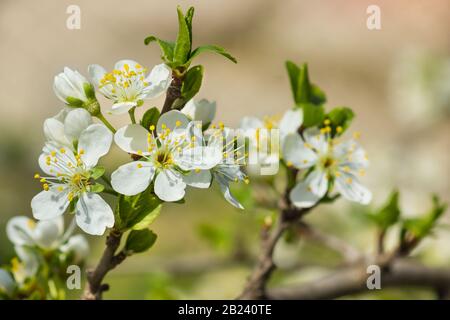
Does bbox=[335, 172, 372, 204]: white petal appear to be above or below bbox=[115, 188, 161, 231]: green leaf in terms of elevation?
above

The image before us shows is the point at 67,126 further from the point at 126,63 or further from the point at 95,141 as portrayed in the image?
the point at 126,63

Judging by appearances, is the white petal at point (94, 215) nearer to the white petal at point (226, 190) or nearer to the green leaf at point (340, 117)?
the white petal at point (226, 190)

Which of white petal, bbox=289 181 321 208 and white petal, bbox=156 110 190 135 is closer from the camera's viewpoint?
white petal, bbox=156 110 190 135

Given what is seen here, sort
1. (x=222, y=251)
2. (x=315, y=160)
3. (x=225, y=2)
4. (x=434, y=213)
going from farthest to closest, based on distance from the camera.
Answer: (x=225, y=2)
(x=222, y=251)
(x=434, y=213)
(x=315, y=160)

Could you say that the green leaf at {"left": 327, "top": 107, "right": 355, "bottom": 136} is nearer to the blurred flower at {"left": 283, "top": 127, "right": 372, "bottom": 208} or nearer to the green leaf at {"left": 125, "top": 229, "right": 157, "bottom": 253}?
the blurred flower at {"left": 283, "top": 127, "right": 372, "bottom": 208}

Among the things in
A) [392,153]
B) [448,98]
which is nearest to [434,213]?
[392,153]

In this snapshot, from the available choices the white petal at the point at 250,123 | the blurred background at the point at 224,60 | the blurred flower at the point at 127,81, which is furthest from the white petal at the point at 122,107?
the blurred background at the point at 224,60

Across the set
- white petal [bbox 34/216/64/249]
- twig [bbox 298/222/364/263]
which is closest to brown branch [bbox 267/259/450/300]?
twig [bbox 298/222/364/263]
